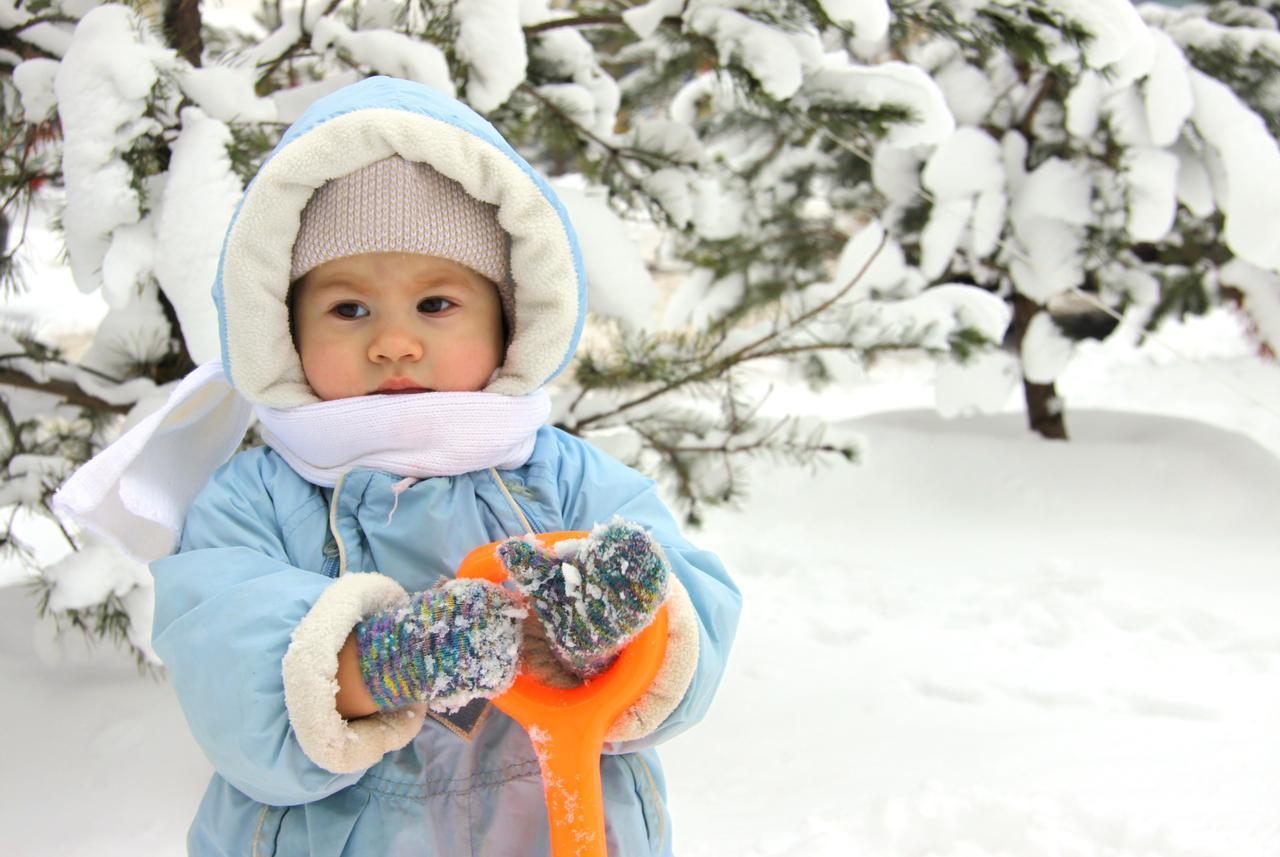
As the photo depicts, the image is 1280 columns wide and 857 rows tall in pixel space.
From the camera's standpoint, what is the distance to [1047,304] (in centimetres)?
388

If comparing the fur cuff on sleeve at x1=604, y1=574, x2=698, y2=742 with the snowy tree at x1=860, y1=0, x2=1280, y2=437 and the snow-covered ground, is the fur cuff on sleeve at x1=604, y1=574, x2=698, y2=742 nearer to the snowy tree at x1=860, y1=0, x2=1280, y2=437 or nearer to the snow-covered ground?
the snow-covered ground

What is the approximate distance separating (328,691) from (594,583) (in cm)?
28

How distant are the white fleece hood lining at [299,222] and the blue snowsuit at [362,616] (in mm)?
11

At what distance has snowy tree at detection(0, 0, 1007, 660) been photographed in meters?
1.71

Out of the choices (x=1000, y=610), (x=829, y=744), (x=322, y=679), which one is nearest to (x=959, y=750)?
(x=829, y=744)

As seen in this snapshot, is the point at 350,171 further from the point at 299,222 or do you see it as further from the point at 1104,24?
the point at 1104,24

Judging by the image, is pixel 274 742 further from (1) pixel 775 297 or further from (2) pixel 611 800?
(1) pixel 775 297

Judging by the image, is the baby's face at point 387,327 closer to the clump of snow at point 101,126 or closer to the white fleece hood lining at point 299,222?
the white fleece hood lining at point 299,222

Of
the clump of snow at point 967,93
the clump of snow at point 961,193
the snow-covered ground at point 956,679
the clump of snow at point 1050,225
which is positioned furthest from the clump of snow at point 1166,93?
the snow-covered ground at point 956,679

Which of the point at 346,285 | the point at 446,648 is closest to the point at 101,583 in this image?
the point at 346,285

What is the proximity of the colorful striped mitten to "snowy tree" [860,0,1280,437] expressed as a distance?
1923mm

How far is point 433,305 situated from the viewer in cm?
132

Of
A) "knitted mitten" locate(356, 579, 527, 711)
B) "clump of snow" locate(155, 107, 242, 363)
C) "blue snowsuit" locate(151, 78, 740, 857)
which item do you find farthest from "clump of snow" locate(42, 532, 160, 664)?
"knitted mitten" locate(356, 579, 527, 711)

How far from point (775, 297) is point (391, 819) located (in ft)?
10.7
